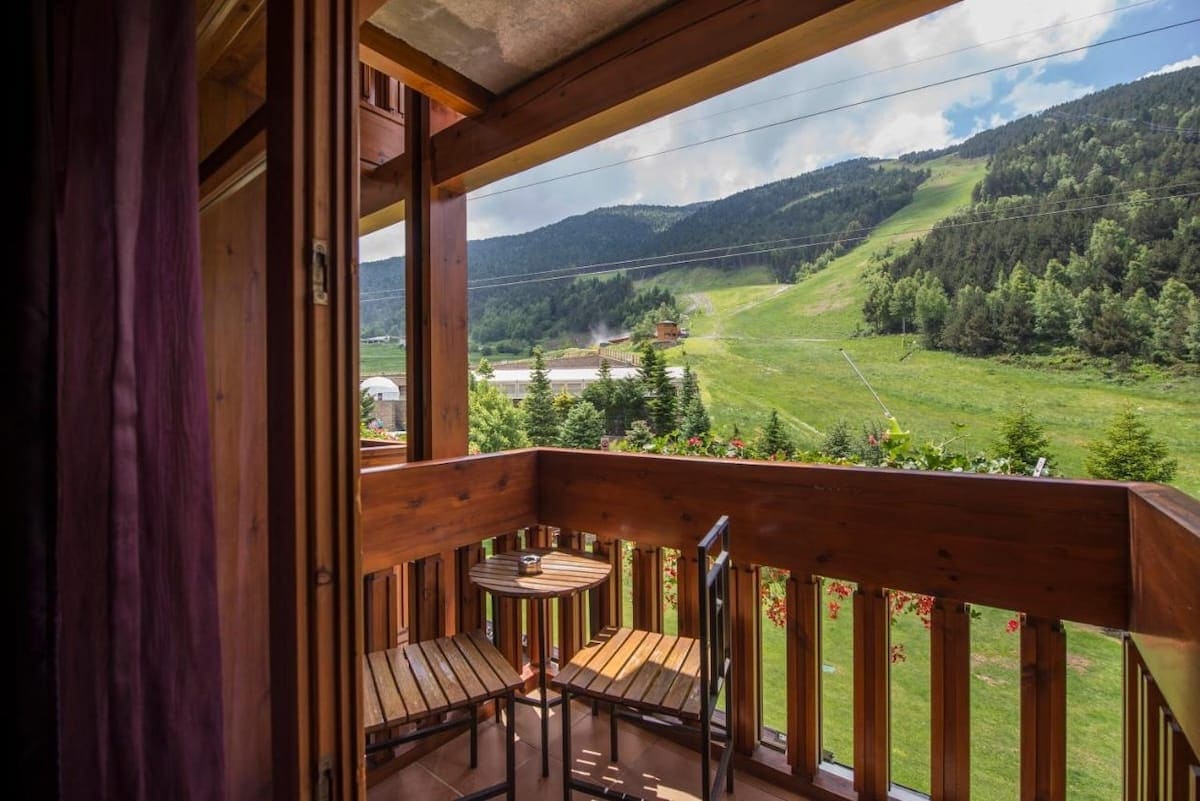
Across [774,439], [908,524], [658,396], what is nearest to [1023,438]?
[774,439]

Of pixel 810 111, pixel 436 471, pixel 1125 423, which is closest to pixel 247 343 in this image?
pixel 436 471

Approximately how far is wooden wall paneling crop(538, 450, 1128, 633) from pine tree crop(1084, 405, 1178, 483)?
19.7ft

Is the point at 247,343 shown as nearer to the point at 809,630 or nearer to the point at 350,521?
the point at 350,521

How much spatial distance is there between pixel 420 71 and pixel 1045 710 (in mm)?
2884

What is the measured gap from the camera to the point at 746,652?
6.39ft

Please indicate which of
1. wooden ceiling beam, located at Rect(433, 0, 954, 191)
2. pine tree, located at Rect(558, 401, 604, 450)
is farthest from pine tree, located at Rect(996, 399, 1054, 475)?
wooden ceiling beam, located at Rect(433, 0, 954, 191)

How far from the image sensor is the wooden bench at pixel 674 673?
1.45 metres

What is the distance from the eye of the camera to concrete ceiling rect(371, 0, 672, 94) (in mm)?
1852

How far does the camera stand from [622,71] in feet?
6.39

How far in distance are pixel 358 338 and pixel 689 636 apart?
5.82 feet

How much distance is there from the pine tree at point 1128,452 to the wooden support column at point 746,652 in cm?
612

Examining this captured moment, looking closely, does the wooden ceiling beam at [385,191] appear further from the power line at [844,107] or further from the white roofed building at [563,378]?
the white roofed building at [563,378]

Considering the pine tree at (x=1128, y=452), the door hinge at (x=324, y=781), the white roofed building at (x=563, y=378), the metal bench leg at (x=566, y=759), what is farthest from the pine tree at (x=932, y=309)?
the door hinge at (x=324, y=781)

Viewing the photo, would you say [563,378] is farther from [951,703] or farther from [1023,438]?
[951,703]
